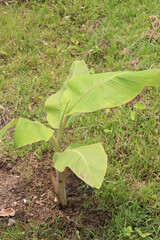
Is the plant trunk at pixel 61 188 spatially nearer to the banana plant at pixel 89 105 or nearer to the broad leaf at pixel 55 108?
the banana plant at pixel 89 105

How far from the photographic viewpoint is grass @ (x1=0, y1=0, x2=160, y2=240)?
2.14 meters

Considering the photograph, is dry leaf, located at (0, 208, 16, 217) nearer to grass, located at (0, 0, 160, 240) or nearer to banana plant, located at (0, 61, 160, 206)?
grass, located at (0, 0, 160, 240)

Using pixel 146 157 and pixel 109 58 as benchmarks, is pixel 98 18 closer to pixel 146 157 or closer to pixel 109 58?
pixel 109 58

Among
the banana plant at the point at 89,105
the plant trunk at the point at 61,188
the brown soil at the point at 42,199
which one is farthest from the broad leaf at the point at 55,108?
the brown soil at the point at 42,199

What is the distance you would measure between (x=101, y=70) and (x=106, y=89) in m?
1.69

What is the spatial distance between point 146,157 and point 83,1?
262cm

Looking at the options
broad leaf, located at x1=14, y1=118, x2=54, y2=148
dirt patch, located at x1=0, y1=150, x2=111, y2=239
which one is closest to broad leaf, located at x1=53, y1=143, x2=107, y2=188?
broad leaf, located at x1=14, y1=118, x2=54, y2=148

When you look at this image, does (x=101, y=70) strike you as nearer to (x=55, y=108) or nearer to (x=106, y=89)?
(x=55, y=108)

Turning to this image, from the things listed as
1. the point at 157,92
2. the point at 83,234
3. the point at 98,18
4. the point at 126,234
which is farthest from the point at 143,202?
the point at 98,18

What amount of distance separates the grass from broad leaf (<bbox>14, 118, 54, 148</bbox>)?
79cm

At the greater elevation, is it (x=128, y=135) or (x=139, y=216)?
(x=128, y=135)

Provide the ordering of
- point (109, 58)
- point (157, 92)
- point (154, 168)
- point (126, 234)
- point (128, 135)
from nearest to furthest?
point (126, 234) → point (154, 168) → point (128, 135) → point (157, 92) → point (109, 58)

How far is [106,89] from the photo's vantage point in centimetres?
171

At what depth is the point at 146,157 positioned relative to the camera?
247 cm
